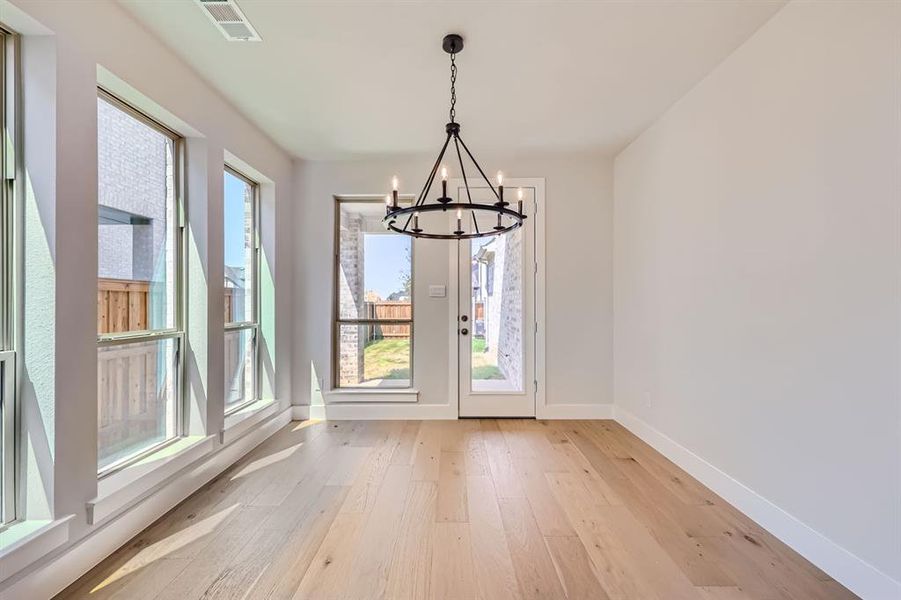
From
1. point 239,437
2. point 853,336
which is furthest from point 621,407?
point 239,437

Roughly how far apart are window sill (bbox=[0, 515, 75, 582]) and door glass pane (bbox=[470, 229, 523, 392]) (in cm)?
300

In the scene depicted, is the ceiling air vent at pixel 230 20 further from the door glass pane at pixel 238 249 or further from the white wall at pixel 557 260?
the white wall at pixel 557 260

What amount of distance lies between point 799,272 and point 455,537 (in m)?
2.08

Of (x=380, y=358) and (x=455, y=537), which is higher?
(x=380, y=358)

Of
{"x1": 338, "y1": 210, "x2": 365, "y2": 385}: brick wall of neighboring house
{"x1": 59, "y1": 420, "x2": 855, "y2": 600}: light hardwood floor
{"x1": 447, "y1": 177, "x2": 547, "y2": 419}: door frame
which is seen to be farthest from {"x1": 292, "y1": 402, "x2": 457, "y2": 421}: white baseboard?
{"x1": 59, "y1": 420, "x2": 855, "y2": 600}: light hardwood floor

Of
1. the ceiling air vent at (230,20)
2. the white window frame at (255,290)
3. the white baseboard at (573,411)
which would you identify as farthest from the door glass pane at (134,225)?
the white baseboard at (573,411)

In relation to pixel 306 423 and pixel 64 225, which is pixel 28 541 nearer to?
pixel 64 225

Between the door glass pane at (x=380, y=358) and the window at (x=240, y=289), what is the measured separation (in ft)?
2.85

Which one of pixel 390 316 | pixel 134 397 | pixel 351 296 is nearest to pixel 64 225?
pixel 134 397

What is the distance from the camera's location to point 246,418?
303 centimetres

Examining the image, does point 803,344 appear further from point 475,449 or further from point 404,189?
point 404,189

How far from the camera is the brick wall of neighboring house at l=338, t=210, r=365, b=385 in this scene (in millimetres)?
4016

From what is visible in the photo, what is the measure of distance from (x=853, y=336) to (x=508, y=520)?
5.77 ft

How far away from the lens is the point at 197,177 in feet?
8.34
